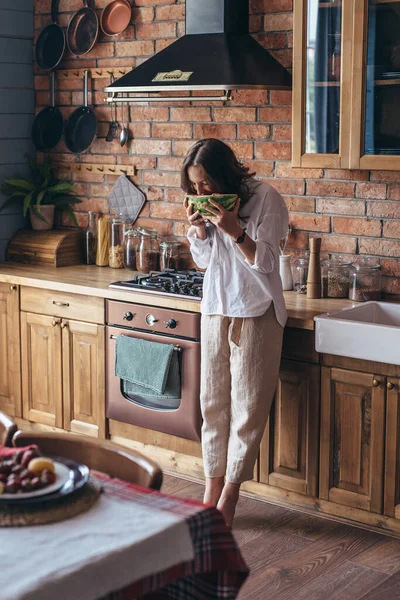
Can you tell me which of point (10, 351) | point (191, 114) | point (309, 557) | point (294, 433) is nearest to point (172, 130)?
point (191, 114)

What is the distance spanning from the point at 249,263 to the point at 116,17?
6.60ft

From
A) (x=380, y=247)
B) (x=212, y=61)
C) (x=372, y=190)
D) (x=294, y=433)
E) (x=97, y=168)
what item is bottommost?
(x=294, y=433)

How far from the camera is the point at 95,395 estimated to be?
438cm

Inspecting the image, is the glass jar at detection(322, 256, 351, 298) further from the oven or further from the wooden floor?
the wooden floor

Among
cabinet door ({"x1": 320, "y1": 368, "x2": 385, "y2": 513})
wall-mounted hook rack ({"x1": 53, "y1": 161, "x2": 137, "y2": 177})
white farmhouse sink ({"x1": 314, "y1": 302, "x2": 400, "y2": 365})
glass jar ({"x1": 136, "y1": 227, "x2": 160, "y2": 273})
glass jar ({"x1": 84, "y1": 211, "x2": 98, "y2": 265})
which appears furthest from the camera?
glass jar ({"x1": 84, "y1": 211, "x2": 98, "y2": 265})

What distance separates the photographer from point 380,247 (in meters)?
3.95

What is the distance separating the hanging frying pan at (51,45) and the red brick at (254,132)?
1.32m

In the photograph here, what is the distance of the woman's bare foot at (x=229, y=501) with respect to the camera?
3.56m

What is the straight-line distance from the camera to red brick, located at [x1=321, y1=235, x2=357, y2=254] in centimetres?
404

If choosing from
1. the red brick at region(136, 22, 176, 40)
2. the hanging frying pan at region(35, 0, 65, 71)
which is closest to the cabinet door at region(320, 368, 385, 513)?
the red brick at region(136, 22, 176, 40)

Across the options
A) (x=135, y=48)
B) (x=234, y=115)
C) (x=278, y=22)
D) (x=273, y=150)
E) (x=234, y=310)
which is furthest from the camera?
(x=135, y=48)

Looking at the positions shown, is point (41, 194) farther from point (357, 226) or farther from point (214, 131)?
point (357, 226)

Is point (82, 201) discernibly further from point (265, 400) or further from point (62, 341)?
point (265, 400)

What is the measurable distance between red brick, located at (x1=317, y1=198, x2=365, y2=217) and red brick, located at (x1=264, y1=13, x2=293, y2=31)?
2.66 ft
